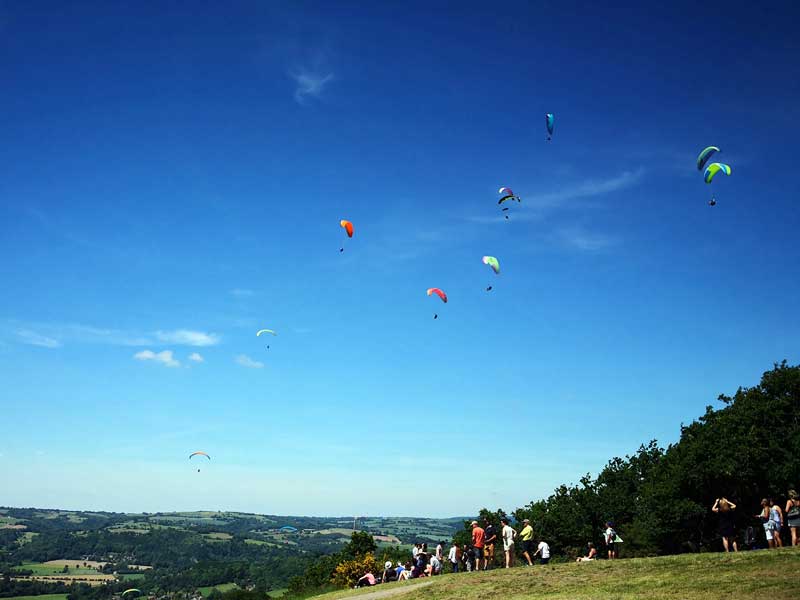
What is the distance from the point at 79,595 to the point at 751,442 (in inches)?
7355

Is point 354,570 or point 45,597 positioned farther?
point 45,597

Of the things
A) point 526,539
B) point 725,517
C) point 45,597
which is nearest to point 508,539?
point 526,539

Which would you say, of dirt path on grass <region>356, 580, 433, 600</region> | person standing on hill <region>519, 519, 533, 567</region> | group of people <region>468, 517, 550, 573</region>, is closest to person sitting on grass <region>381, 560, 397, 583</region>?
group of people <region>468, 517, 550, 573</region>

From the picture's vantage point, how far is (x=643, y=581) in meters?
18.4

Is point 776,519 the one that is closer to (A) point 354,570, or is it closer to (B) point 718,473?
(B) point 718,473

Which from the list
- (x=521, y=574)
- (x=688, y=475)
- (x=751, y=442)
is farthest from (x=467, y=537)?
(x=521, y=574)

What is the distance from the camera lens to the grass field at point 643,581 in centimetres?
1570

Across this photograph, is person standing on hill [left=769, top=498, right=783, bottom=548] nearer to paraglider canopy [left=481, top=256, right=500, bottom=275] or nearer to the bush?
paraglider canopy [left=481, top=256, right=500, bottom=275]

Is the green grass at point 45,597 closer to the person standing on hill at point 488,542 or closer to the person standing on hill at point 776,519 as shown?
the person standing on hill at point 488,542

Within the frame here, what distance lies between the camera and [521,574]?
22.9 m

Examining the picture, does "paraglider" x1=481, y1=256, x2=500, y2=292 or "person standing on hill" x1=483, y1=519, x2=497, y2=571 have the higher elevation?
"paraglider" x1=481, y1=256, x2=500, y2=292

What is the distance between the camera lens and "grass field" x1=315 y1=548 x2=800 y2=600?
15.7m

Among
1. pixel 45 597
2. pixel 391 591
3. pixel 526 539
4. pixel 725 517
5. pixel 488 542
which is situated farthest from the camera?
pixel 45 597

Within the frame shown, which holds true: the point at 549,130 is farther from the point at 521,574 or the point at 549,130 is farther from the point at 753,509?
the point at 753,509
